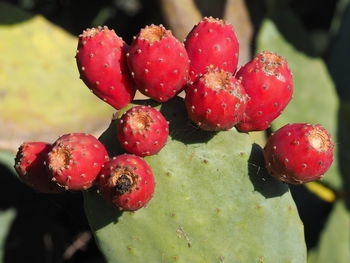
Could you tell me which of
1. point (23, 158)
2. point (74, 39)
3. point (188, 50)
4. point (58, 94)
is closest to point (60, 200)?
point (58, 94)

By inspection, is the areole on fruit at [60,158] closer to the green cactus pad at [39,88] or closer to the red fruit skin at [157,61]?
the red fruit skin at [157,61]

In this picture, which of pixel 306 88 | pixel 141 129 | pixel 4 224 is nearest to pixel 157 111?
pixel 141 129

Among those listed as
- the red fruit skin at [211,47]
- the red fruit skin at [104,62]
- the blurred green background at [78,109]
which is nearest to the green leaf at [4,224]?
the blurred green background at [78,109]

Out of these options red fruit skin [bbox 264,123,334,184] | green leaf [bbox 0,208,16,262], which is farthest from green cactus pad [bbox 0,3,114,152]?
red fruit skin [bbox 264,123,334,184]

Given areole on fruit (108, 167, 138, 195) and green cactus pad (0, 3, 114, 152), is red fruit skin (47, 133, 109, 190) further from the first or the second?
green cactus pad (0, 3, 114, 152)

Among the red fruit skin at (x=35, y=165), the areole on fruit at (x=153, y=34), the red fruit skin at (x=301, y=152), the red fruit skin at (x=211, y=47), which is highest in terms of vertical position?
the areole on fruit at (x=153, y=34)

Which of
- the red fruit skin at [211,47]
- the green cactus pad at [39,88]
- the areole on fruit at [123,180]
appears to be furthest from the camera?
the green cactus pad at [39,88]
